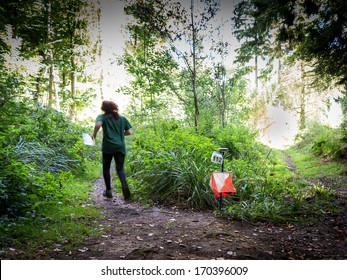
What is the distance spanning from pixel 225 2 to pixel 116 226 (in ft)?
27.0

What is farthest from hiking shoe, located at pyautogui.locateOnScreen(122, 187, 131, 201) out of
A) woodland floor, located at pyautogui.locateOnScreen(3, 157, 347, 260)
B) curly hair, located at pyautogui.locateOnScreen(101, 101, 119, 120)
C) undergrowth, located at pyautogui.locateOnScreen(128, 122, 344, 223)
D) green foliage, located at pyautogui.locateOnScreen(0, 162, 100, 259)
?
curly hair, located at pyautogui.locateOnScreen(101, 101, 119, 120)

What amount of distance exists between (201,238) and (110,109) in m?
2.97

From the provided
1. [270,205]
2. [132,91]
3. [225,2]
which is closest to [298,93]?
[225,2]

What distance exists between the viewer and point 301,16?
549 cm

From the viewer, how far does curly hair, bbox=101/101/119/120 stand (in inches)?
198

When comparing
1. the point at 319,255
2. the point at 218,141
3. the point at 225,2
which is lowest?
the point at 319,255

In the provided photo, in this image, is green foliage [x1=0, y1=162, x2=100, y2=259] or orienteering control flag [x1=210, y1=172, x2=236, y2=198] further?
orienteering control flag [x1=210, y1=172, x2=236, y2=198]

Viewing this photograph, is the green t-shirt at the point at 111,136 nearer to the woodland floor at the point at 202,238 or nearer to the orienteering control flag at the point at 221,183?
the woodland floor at the point at 202,238

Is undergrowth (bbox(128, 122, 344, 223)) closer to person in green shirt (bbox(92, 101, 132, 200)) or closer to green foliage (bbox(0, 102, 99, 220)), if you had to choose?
person in green shirt (bbox(92, 101, 132, 200))

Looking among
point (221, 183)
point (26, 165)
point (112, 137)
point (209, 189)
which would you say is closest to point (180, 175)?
point (209, 189)

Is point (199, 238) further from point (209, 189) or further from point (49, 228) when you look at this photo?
point (49, 228)

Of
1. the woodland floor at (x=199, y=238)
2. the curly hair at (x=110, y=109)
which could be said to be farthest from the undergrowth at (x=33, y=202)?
the curly hair at (x=110, y=109)

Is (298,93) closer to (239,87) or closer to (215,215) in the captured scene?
(239,87)

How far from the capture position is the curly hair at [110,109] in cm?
503
